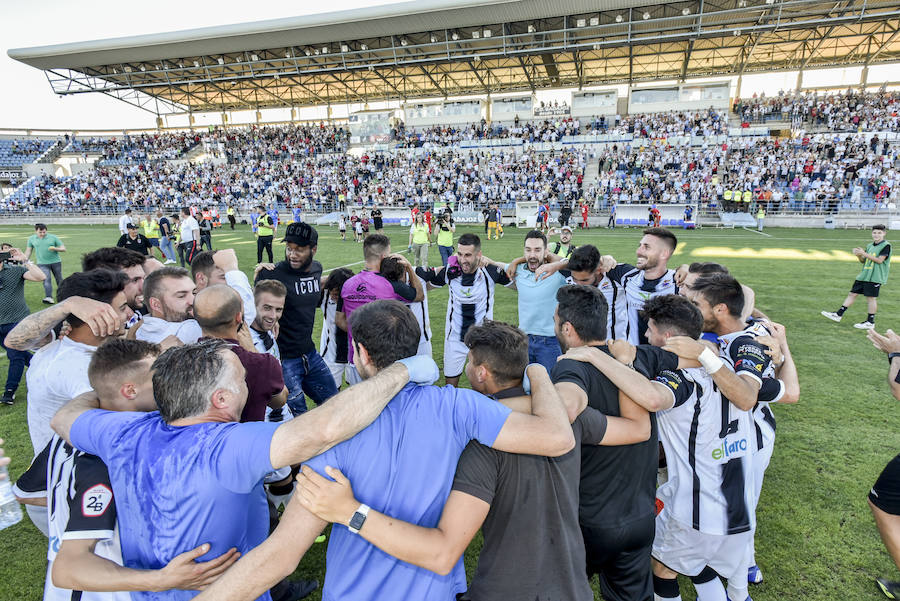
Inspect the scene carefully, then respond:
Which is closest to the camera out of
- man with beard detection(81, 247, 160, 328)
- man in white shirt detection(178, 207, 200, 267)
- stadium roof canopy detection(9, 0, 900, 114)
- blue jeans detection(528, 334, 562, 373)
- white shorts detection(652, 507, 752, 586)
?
white shorts detection(652, 507, 752, 586)

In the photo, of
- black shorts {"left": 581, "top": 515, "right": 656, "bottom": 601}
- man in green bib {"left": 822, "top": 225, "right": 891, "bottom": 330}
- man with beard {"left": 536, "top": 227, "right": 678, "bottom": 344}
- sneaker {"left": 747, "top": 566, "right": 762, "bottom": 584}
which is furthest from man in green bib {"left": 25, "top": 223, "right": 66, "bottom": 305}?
man in green bib {"left": 822, "top": 225, "right": 891, "bottom": 330}

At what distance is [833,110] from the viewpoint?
111ft

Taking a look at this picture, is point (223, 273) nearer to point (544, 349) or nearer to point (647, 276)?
point (544, 349)

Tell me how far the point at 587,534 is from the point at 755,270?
46.3ft

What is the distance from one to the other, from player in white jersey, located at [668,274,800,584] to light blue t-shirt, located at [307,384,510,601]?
1.74m

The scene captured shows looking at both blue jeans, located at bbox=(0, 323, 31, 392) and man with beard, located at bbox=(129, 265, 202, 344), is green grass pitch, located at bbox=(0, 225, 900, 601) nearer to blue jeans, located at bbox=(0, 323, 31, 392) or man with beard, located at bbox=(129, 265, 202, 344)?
blue jeans, located at bbox=(0, 323, 31, 392)

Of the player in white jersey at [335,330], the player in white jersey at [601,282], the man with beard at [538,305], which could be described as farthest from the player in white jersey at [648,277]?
the player in white jersey at [335,330]

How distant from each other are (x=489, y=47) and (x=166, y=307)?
38.8 m

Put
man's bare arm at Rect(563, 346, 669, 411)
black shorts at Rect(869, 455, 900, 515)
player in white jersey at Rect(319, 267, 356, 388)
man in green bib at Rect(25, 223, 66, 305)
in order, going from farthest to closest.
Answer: man in green bib at Rect(25, 223, 66, 305) < player in white jersey at Rect(319, 267, 356, 388) < black shorts at Rect(869, 455, 900, 515) < man's bare arm at Rect(563, 346, 669, 411)

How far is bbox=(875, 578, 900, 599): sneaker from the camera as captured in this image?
10.0 feet

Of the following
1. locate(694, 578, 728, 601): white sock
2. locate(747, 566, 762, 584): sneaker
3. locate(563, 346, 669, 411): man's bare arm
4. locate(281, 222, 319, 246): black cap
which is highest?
locate(281, 222, 319, 246): black cap

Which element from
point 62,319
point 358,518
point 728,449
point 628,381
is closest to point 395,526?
point 358,518

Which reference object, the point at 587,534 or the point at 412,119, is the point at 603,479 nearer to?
the point at 587,534

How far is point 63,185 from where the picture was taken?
4247 cm
